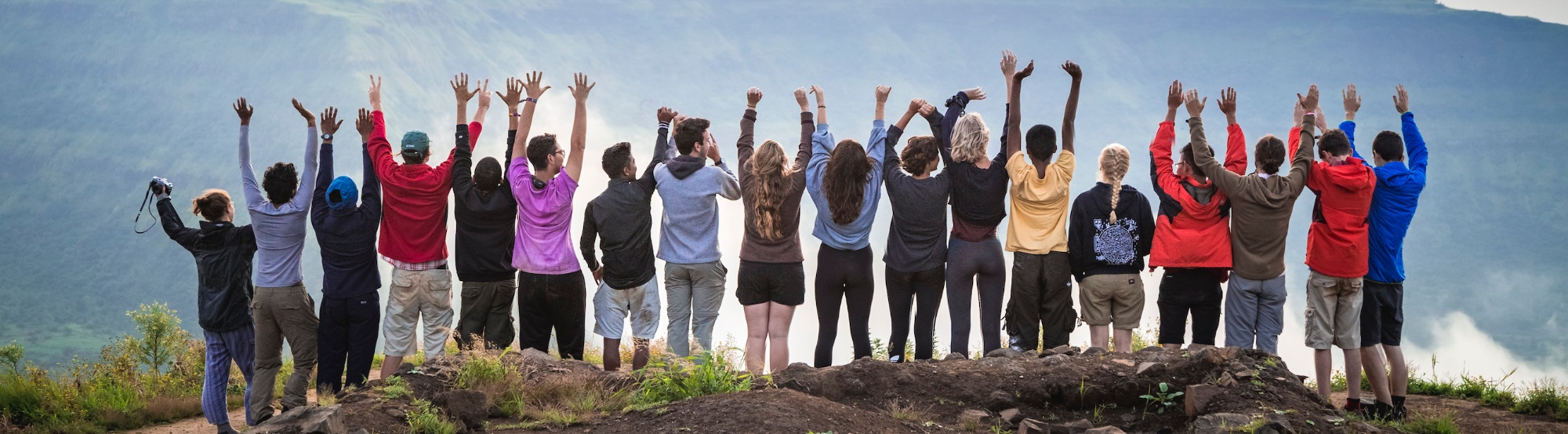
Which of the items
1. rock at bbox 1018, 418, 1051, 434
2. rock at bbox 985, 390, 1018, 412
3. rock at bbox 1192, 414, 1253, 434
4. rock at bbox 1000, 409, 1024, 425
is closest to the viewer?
rock at bbox 1192, 414, 1253, 434

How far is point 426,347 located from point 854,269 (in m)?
3.31

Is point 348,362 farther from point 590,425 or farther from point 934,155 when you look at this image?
point 934,155

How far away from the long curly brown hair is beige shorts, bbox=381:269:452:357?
292 cm

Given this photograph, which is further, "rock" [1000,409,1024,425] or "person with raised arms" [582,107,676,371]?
"person with raised arms" [582,107,676,371]

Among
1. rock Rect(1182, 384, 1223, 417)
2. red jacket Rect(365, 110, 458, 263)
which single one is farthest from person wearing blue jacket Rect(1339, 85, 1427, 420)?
red jacket Rect(365, 110, 458, 263)

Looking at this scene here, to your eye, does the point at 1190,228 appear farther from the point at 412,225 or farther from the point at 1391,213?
the point at 412,225

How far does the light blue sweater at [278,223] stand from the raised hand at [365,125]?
1.17 feet

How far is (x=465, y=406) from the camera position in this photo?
6.41 metres

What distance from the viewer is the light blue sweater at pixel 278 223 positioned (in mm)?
7488

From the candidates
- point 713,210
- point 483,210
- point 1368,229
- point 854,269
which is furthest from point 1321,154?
point 483,210

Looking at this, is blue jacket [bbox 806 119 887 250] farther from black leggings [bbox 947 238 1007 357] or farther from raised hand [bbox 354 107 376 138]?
raised hand [bbox 354 107 376 138]

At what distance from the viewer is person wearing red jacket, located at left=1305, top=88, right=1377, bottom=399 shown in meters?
7.58

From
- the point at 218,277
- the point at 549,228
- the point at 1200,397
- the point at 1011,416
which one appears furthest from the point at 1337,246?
the point at 218,277

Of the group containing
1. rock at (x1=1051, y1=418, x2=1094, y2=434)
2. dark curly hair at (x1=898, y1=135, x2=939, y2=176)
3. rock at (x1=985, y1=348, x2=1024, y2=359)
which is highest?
dark curly hair at (x1=898, y1=135, x2=939, y2=176)
